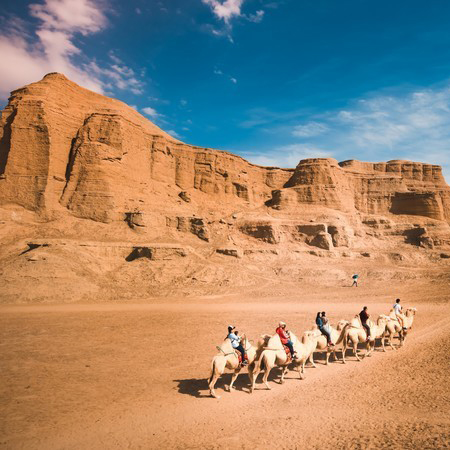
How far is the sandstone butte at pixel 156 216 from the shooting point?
31891 millimetres

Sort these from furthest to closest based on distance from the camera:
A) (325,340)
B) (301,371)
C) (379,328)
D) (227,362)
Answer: (379,328) < (325,340) < (301,371) < (227,362)

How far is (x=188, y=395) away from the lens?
9.34m

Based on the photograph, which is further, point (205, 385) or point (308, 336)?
point (308, 336)

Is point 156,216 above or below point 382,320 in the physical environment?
above

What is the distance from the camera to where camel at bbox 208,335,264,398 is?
923 centimetres

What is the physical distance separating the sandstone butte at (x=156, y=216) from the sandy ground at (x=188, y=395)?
14000 mm

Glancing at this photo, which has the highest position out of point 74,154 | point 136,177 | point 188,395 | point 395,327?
point 74,154

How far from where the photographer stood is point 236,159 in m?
63.7

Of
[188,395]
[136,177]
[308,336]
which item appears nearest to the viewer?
[188,395]

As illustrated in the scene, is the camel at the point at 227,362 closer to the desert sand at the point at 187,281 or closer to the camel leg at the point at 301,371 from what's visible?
the desert sand at the point at 187,281

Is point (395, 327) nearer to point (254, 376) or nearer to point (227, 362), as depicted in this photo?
point (254, 376)

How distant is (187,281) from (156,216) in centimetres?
1340

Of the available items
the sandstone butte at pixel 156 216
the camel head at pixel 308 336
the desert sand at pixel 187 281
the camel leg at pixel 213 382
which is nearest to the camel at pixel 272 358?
the desert sand at pixel 187 281

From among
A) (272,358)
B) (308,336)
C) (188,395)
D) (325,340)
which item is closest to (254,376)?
(272,358)
